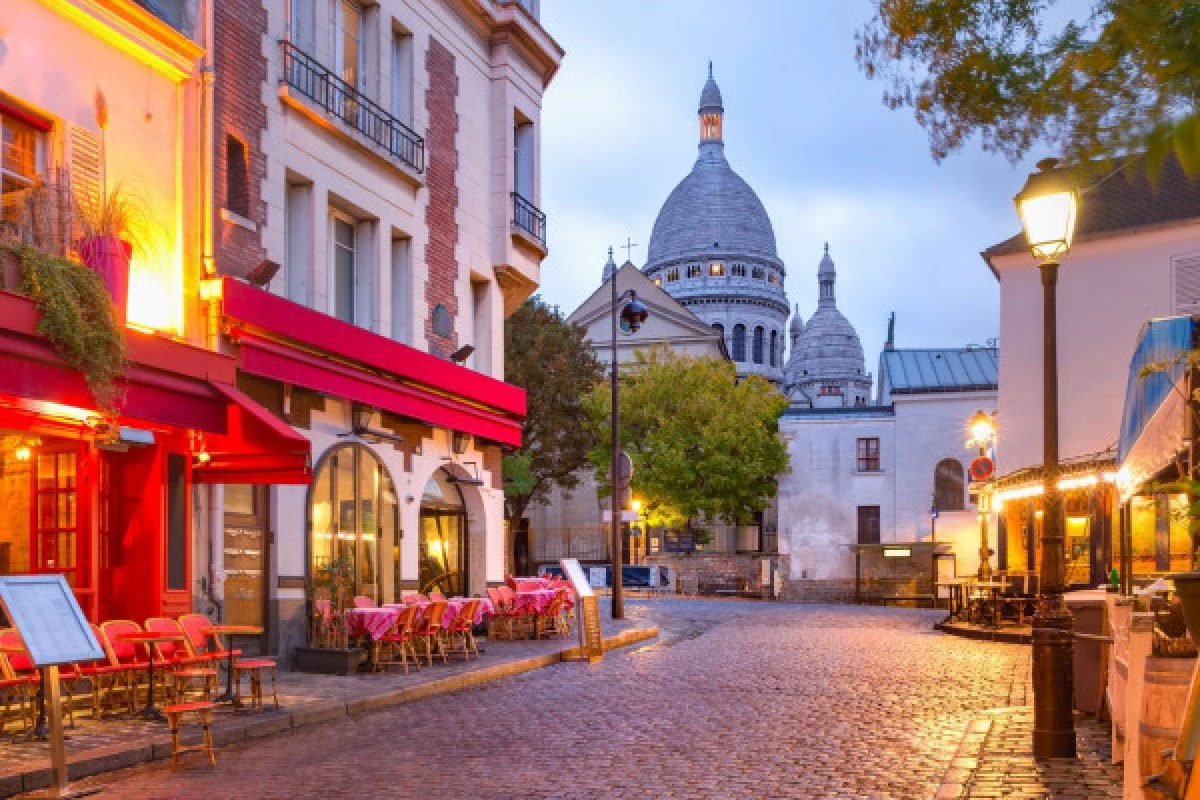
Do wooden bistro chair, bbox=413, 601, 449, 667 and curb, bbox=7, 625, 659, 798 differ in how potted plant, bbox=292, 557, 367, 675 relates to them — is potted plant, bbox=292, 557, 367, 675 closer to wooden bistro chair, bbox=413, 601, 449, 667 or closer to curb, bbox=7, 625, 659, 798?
wooden bistro chair, bbox=413, 601, 449, 667

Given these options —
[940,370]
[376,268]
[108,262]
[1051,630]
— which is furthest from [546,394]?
[1051,630]

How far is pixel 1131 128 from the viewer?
308 cm

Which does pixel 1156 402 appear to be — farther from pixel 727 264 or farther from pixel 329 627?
pixel 727 264

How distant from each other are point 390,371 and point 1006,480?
54.5 ft

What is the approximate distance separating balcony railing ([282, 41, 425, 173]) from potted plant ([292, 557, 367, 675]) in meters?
6.11

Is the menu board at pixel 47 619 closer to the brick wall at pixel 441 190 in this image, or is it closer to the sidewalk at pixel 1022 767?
the sidewalk at pixel 1022 767

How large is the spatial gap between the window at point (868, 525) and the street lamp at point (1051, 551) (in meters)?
45.5

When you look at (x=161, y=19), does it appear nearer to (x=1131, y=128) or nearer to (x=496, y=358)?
(x=496, y=358)

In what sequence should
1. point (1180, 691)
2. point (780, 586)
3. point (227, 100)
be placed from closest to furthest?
point (1180, 691) → point (227, 100) → point (780, 586)

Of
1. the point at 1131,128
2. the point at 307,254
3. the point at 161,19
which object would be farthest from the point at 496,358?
the point at 1131,128

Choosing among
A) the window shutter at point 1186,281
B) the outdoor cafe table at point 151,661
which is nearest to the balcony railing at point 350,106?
the outdoor cafe table at point 151,661

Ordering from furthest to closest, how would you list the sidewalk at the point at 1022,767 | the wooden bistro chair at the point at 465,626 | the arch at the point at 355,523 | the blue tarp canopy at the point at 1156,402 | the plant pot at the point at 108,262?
the wooden bistro chair at the point at 465,626 → the arch at the point at 355,523 → the plant pot at the point at 108,262 → the blue tarp canopy at the point at 1156,402 → the sidewalk at the point at 1022,767

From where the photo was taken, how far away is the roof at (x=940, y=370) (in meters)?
54.5

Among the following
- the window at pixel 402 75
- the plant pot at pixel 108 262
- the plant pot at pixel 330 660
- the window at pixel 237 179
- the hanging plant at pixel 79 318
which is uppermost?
the window at pixel 402 75
